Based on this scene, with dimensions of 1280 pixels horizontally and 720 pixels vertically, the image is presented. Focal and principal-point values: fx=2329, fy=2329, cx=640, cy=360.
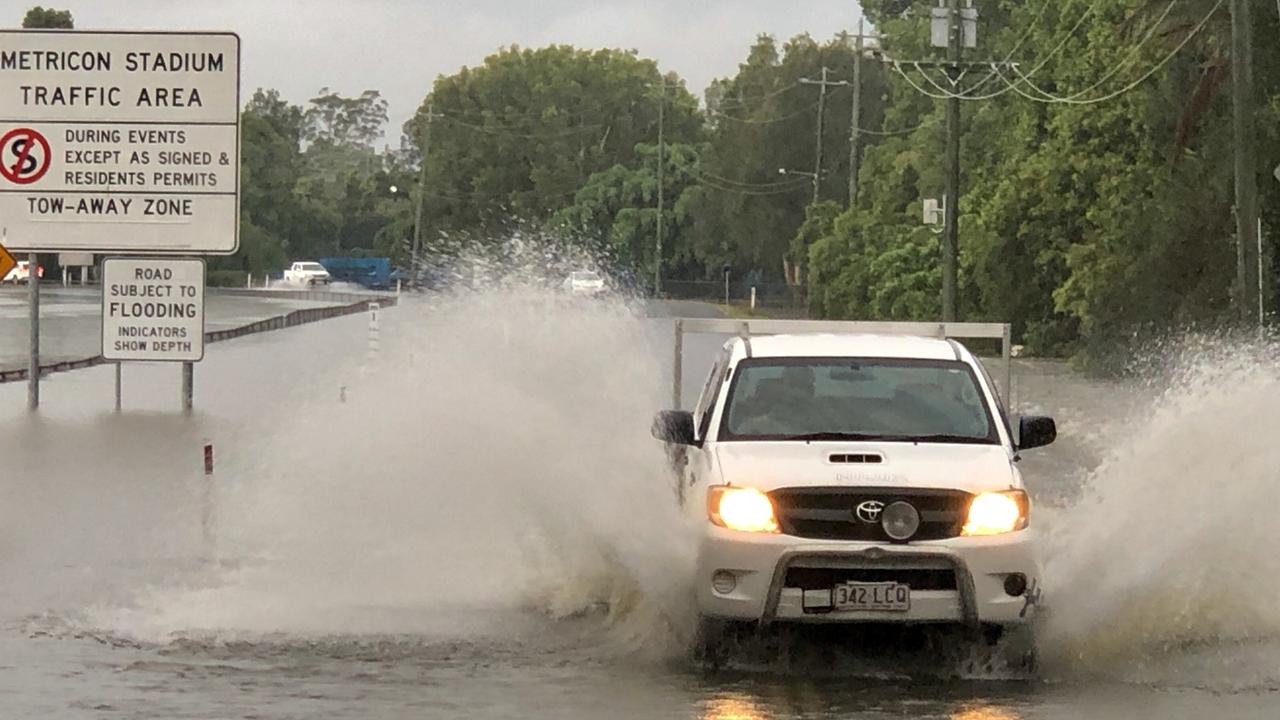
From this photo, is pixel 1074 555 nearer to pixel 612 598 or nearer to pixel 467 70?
pixel 612 598

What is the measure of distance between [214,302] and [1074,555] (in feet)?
282

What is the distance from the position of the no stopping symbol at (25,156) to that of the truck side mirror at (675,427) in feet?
70.2

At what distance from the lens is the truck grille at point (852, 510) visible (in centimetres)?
1031

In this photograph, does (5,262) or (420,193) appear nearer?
(5,262)

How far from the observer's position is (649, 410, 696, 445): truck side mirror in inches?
448

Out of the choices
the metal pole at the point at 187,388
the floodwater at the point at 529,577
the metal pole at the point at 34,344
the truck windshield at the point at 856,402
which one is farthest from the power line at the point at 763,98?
the truck windshield at the point at 856,402

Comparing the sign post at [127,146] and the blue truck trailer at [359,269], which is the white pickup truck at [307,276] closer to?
the blue truck trailer at [359,269]

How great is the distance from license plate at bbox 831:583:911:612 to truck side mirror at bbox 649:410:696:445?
1546mm

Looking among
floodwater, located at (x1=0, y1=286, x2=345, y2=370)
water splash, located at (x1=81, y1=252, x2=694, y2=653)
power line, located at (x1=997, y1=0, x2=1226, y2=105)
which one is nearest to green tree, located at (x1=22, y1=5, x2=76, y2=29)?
floodwater, located at (x1=0, y1=286, x2=345, y2=370)

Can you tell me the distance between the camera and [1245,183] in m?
34.6

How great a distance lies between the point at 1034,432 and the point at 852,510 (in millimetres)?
1676

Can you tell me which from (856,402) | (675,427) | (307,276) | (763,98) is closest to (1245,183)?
(856,402)

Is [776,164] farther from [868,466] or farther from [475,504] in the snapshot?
[868,466]

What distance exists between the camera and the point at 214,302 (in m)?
95.4
